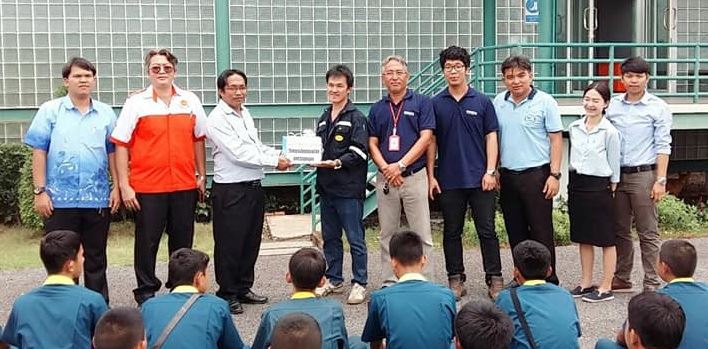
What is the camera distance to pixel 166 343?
11.0 feet

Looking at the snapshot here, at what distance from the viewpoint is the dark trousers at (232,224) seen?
5723 millimetres

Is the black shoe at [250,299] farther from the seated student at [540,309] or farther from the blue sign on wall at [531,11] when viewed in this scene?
the blue sign on wall at [531,11]

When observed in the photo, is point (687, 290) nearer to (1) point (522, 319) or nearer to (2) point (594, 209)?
(1) point (522, 319)

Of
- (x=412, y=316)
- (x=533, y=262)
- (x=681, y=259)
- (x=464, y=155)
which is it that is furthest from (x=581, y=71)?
(x=412, y=316)

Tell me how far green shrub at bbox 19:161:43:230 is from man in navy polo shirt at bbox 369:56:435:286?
5.18m

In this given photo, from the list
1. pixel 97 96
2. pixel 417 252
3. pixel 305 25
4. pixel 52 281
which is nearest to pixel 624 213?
pixel 417 252

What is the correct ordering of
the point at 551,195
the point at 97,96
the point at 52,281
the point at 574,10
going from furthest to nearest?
1. the point at 574,10
2. the point at 97,96
3. the point at 551,195
4. the point at 52,281

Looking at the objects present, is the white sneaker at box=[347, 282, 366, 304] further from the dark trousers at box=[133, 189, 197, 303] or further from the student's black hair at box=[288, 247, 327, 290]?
the student's black hair at box=[288, 247, 327, 290]

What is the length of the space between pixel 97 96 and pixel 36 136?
543cm

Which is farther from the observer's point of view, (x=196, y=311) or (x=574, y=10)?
(x=574, y=10)

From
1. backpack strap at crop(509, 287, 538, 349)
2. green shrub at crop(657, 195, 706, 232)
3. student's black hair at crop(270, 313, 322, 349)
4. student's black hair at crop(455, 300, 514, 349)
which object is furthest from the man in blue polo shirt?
green shrub at crop(657, 195, 706, 232)

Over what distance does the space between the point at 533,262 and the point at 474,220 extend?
2.17 metres

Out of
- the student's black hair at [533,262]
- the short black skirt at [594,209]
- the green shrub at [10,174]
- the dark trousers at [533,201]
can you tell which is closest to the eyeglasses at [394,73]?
the dark trousers at [533,201]

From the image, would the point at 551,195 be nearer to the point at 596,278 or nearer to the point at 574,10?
the point at 596,278
